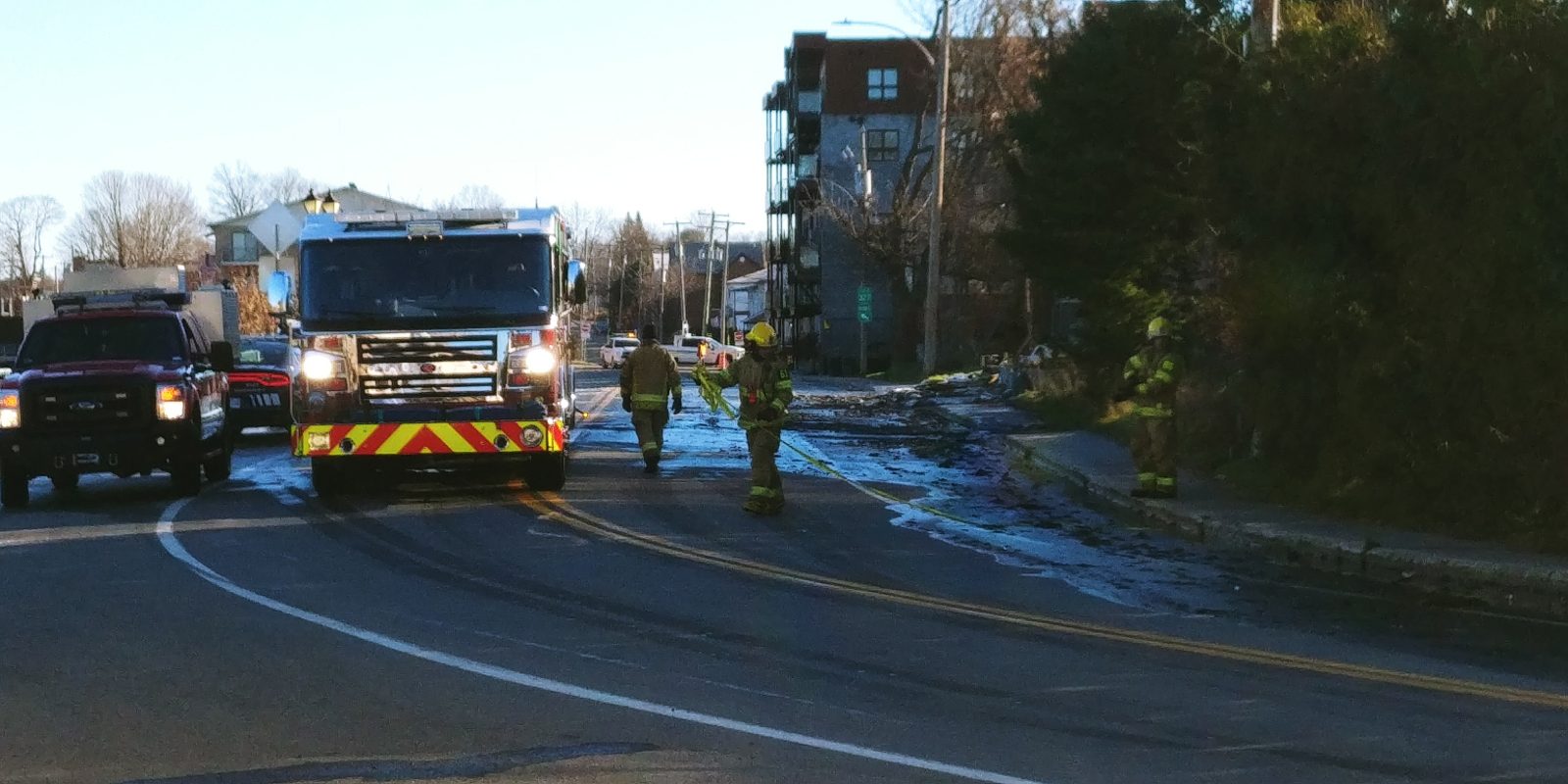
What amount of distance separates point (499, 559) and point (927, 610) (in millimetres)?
3799

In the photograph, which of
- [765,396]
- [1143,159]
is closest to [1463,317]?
[765,396]

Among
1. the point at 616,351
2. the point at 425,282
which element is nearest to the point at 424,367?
the point at 425,282

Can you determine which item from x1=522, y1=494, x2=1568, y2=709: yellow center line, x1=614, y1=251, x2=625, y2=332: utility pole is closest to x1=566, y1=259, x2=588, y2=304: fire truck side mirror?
x1=522, y1=494, x2=1568, y2=709: yellow center line

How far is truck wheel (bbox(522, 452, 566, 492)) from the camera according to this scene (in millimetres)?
17828

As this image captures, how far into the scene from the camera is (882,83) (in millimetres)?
84562

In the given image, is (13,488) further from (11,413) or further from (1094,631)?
(1094,631)

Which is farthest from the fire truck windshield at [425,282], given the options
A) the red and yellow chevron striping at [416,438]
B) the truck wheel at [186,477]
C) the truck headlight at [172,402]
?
the truck wheel at [186,477]

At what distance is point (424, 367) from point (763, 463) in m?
3.52

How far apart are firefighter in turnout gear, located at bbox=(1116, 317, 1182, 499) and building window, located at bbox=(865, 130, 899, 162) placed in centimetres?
6826

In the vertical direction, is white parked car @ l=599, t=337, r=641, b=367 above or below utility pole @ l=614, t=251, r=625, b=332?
below

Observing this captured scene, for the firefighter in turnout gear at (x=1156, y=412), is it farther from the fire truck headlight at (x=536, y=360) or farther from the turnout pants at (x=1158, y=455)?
the fire truck headlight at (x=536, y=360)

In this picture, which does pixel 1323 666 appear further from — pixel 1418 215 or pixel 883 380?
pixel 883 380

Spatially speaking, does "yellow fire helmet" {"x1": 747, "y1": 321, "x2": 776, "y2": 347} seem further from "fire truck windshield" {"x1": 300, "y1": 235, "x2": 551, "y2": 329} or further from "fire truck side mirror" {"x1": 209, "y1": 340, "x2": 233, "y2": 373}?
"fire truck side mirror" {"x1": 209, "y1": 340, "x2": 233, "y2": 373}

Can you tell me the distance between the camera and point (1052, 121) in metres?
26.7
